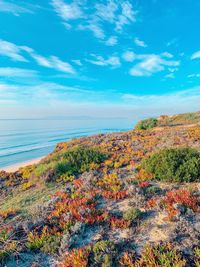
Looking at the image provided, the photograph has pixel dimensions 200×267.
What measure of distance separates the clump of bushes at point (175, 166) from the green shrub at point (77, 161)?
400 centimetres

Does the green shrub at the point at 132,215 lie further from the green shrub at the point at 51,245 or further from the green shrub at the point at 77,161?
the green shrub at the point at 77,161

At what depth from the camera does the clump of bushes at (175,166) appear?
30.2 ft

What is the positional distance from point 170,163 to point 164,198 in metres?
2.65

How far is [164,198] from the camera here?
24.0ft

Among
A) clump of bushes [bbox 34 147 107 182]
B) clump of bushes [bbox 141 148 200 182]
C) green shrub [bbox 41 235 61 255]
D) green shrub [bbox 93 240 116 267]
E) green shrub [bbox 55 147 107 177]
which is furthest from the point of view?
green shrub [bbox 55 147 107 177]

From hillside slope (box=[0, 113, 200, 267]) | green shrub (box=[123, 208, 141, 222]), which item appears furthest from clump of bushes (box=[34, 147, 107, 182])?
green shrub (box=[123, 208, 141, 222])

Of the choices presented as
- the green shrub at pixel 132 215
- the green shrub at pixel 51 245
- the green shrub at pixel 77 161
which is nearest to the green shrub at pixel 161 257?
the green shrub at pixel 132 215

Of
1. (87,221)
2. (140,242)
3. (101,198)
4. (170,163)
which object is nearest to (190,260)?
(140,242)

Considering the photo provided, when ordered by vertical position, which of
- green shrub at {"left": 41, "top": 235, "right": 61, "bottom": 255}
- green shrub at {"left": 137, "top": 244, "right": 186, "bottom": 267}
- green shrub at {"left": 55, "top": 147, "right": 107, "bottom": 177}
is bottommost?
green shrub at {"left": 41, "top": 235, "right": 61, "bottom": 255}

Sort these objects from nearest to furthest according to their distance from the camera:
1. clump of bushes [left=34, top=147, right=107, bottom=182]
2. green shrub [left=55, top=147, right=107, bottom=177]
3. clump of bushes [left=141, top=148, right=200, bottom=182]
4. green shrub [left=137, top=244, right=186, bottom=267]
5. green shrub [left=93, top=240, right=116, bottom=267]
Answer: green shrub [left=137, top=244, right=186, bottom=267]
green shrub [left=93, top=240, right=116, bottom=267]
clump of bushes [left=141, top=148, right=200, bottom=182]
clump of bushes [left=34, top=147, right=107, bottom=182]
green shrub [left=55, top=147, right=107, bottom=177]

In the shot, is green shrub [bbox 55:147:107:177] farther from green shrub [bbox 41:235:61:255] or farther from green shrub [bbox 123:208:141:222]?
green shrub [bbox 41:235:61:255]

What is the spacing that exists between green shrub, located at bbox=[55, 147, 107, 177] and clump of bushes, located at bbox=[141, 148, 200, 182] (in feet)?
13.1

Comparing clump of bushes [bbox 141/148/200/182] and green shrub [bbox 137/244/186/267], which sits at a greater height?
clump of bushes [bbox 141/148/200/182]

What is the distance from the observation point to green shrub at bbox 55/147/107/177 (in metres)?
13.1
